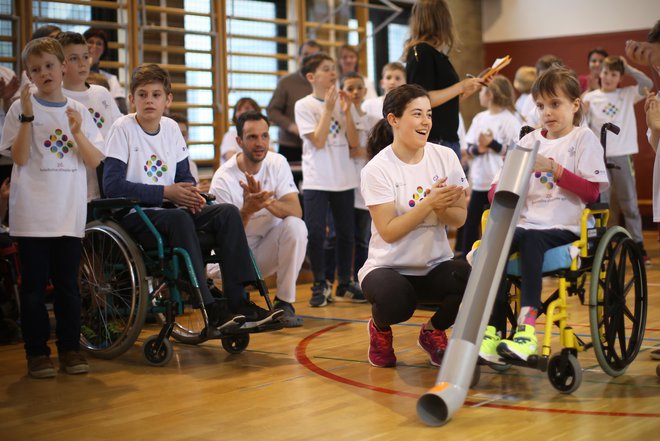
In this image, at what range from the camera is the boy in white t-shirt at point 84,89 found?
370 cm

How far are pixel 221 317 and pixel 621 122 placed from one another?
3672 mm

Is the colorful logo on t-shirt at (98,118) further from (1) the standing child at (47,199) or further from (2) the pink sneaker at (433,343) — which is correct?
(2) the pink sneaker at (433,343)

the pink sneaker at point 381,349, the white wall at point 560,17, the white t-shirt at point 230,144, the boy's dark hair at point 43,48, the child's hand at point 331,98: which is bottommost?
the pink sneaker at point 381,349

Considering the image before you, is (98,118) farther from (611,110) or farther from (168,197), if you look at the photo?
(611,110)

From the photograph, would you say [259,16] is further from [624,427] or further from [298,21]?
[624,427]

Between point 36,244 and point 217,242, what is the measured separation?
65 centimetres

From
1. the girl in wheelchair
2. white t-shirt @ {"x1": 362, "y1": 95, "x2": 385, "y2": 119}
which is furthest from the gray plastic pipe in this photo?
white t-shirt @ {"x1": 362, "y1": 95, "x2": 385, "y2": 119}

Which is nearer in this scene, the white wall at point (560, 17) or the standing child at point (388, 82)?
the standing child at point (388, 82)

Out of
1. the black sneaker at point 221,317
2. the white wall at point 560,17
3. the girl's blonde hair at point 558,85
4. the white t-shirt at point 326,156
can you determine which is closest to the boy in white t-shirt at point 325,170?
the white t-shirt at point 326,156

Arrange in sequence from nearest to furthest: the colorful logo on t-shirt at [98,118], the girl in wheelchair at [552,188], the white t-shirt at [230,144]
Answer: the girl in wheelchair at [552,188]
the colorful logo on t-shirt at [98,118]
the white t-shirt at [230,144]

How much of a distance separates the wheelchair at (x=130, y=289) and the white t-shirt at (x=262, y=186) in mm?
585

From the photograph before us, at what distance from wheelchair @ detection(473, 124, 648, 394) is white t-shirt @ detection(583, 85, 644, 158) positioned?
124 inches

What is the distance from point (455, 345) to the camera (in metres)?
2.27

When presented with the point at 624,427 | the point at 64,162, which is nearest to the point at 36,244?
the point at 64,162
